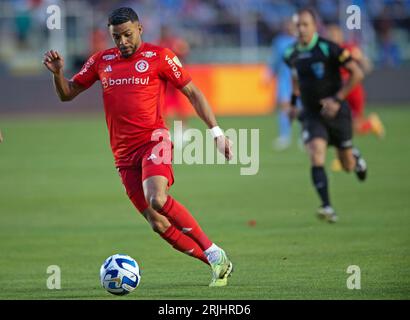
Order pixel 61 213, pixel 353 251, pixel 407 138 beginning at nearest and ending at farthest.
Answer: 1. pixel 353 251
2. pixel 61 213
3. pixel 407 138

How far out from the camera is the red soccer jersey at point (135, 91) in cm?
876

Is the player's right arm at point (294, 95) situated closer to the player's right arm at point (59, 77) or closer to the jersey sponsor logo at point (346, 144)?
the jersey sponsor logo at point (346, 144)

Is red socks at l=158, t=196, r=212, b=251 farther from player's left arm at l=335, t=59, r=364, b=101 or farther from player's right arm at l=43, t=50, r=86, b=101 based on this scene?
player's left arm at l=335, t=59, r=364, b=101

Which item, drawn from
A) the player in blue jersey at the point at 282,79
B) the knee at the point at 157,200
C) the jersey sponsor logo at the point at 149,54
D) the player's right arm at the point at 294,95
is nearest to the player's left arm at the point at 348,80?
the player's right arm at the point at 294,95

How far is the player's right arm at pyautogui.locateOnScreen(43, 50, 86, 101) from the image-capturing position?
28.4 feet

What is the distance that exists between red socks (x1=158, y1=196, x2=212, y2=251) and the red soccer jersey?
2.01ft

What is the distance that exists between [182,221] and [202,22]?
82.6ft

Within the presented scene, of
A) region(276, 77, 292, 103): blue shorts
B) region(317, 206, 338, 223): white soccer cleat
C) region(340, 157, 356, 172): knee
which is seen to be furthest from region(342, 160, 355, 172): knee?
region(276, 77, 292, 103): blue shorts

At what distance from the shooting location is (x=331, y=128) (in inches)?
506
